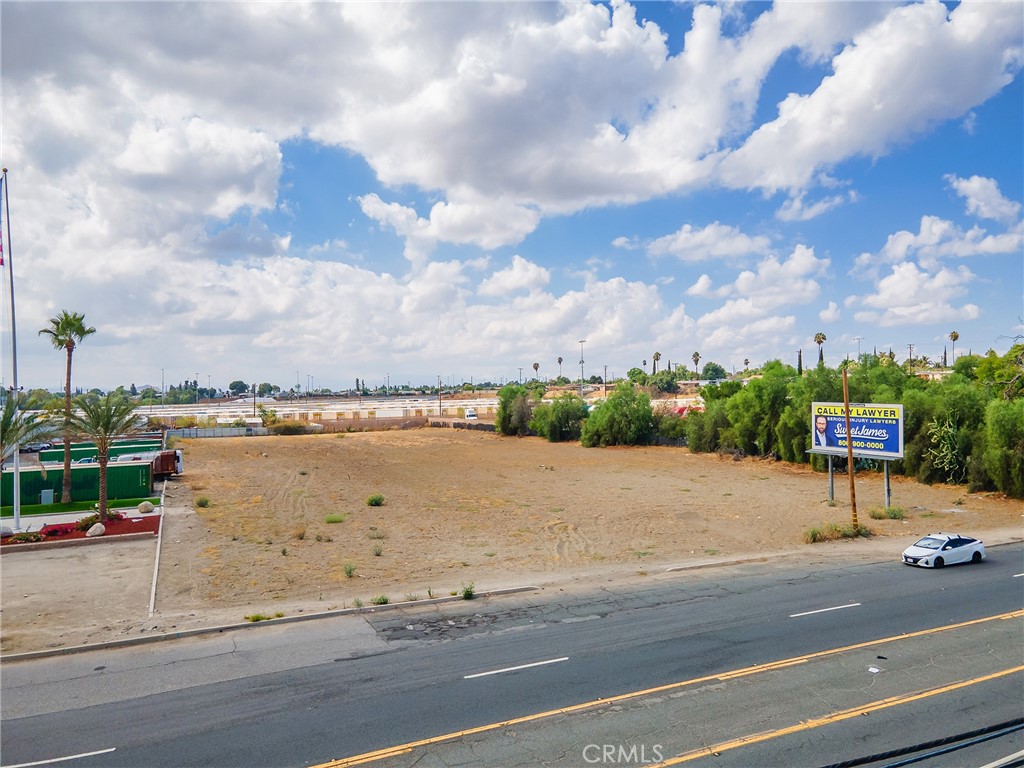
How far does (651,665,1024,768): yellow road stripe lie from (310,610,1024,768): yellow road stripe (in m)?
2.01

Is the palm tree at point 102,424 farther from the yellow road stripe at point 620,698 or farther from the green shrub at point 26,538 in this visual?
the yellow road stripe at point 620,698

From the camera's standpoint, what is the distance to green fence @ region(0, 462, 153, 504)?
38.0 meters

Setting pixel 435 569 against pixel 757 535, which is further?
pixel 757 535

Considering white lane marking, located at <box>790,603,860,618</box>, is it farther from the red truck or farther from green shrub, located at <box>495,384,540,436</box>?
green shrub, located at <box>495,384,540,436</box>

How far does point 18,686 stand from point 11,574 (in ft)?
41.2

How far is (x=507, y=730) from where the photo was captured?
1080cm

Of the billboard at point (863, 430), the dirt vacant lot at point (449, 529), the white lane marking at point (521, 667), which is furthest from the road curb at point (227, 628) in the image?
the billboard at point (863, 430)

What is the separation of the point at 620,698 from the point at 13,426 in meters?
30.2

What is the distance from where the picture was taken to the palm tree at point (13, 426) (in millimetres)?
28703

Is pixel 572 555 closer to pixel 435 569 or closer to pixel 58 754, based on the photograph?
pixel 435 569

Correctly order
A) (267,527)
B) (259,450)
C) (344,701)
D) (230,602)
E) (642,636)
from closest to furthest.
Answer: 1. (344,701)
2. (642,636)
3. (230,602)
4. (267,527)
5. (259,450)

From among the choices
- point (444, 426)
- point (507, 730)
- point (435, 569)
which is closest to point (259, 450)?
point (444, 426)

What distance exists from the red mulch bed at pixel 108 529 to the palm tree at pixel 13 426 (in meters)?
3.91

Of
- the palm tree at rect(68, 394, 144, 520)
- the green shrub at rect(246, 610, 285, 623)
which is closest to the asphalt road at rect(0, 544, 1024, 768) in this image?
the green shrub at rect(246, 610, 285, 623)
